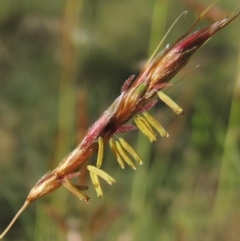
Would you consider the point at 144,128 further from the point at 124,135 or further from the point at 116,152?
the point at 124,135

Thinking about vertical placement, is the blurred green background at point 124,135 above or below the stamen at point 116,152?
below

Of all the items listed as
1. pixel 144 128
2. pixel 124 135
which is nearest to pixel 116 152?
pixel 144 128

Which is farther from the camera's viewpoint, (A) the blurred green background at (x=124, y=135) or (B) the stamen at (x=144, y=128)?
(A) the blurred green background at (x=124, y=135)

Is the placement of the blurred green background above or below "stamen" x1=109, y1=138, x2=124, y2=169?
below

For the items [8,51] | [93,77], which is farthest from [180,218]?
[8,51]

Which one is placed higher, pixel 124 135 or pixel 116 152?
pixel 116 152

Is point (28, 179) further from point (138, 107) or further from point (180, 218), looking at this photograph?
point (138, 107)

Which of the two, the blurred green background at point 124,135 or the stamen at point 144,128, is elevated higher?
the stamen at point 144,128

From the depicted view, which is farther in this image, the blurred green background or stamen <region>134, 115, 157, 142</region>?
the blurred green background
